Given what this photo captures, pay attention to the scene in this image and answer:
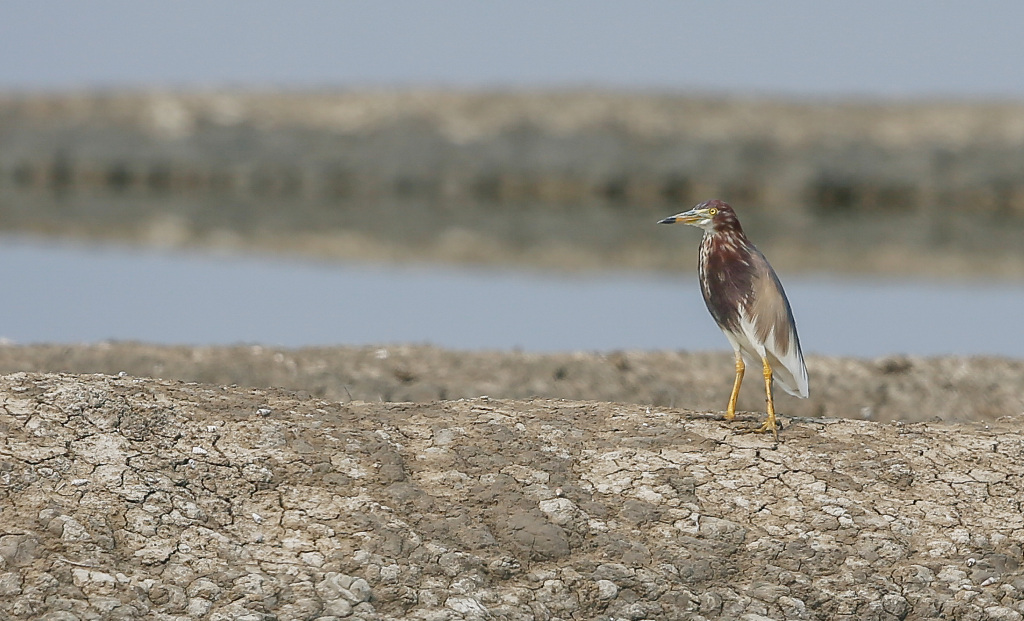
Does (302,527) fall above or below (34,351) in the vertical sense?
below

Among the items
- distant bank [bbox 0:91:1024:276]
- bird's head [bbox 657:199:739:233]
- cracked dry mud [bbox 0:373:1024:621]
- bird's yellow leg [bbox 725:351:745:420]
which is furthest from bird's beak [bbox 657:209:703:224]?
distant bank [bbox 0:91:1024:276]

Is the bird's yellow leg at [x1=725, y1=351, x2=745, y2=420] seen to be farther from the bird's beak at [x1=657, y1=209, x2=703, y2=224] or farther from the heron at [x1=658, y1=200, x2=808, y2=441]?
the bird's beak at [x1=657, y1=209, x2=703, y2=224]

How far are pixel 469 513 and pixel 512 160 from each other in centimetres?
3081

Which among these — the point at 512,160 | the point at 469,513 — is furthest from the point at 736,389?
the point at 512,160

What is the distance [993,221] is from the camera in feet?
106

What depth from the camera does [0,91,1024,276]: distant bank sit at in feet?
105

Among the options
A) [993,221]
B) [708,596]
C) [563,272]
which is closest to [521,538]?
[708,596]

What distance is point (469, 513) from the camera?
6.59 metres

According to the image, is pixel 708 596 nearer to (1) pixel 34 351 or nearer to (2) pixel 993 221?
(1) pixel 34 351

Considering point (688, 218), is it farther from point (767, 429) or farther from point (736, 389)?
point (767, 429)

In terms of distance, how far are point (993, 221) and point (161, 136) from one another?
22.7 m

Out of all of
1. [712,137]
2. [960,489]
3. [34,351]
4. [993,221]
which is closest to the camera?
[960,489]

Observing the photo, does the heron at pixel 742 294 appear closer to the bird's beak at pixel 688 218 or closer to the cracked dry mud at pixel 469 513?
the bird's beak at pixel 688 218

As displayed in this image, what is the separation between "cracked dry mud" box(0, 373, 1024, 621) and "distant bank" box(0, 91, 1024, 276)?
21688mm
